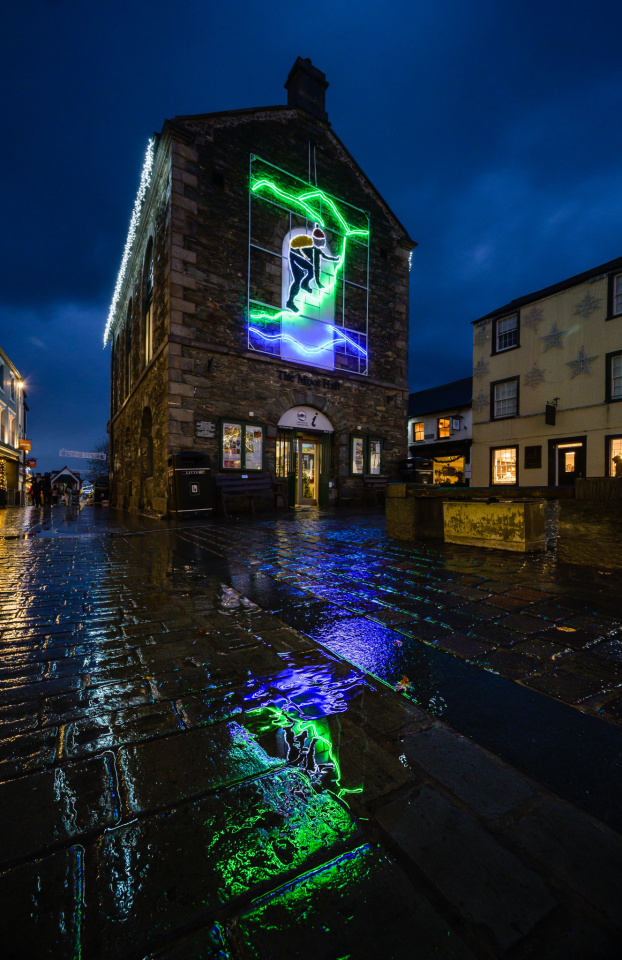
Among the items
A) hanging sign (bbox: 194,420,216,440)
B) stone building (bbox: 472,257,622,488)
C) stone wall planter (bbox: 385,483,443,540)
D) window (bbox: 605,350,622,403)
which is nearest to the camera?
stone wall planter (bbox: 385,483,443,540)

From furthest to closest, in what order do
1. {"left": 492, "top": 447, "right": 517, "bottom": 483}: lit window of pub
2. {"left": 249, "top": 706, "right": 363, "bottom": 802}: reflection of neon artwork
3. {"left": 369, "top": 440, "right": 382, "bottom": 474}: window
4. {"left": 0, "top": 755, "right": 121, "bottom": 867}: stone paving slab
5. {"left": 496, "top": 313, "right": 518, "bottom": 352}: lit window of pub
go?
{"left": 492, "top": 447, "right": 517, "bottom": 483}: lit window of pub < {"left": 496, "top": 313, "right": 518, "bottom": 352}: lit window of pub < {"left": 369, "top": 440, "right": 382, "bottom": 474}: window < {"left": 249, "top": 706, "right": 363, "bottom": 802}: reflection of neon artwork < {"left": 0, "top": 755, "right": 121, "bottom": 867}: stone paving slab

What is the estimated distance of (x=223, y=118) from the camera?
11.9 metres

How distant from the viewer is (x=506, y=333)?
687 inches

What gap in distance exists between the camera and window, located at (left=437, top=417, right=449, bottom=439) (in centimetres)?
2544

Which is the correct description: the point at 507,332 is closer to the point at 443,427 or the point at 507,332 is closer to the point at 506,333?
the point at 506,333

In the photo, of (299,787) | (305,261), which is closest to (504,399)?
(305,261)

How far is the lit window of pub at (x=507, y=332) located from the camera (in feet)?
55.9

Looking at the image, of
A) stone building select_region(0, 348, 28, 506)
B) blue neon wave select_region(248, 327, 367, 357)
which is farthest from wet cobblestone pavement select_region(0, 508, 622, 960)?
stone building select_region(0, 348, 28, 506)

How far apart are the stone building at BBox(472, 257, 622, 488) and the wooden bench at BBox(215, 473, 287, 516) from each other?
10595 mm

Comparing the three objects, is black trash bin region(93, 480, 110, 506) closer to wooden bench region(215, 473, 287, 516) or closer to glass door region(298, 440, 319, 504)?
glass door region(298, 440, 319, 504)

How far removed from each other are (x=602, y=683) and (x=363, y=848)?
1421 millimetres

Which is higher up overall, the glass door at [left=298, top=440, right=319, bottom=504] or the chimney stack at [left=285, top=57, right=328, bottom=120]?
the chimney stack at [left=285, top=57, right=328, bottom=120]

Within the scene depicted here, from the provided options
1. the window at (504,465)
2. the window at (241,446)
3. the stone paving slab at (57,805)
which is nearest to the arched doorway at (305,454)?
the window at (241,446)

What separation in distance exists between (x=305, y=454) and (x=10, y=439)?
25.0 metres
